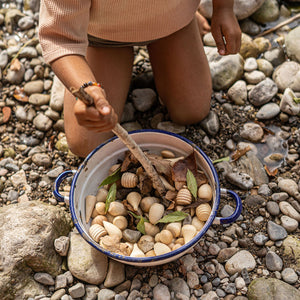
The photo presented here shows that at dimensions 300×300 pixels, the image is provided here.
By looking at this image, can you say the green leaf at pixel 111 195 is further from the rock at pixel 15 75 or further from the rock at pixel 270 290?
the rock at pixel 15 75

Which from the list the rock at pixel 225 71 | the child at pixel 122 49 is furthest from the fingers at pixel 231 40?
the rock at pixel 225 71

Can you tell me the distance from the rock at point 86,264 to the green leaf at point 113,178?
0.68 feet

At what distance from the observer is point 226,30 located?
128 cm

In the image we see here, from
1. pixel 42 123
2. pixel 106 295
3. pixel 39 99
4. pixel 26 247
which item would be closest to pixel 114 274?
pixel 106 295

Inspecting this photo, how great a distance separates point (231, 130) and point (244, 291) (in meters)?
0.61

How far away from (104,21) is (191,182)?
55cm

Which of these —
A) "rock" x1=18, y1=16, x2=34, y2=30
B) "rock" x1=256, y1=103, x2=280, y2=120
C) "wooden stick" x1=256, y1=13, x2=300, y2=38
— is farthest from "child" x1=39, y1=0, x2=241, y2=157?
"rock" x1=18, y1=16, x2=34, y2=30

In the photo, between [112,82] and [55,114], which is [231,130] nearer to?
[112,82]

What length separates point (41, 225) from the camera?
117cm

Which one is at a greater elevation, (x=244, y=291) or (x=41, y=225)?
(x=41, y=225)

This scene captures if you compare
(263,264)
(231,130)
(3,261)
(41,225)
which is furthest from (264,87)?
(3,261)

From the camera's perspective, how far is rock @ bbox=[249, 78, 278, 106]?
150 cm

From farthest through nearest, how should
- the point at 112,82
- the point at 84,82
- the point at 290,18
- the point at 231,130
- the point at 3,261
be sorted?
the point at 290,18 < the point at 231,130 < the point at 112,82 < the point at 3,261 < the point at 84,82

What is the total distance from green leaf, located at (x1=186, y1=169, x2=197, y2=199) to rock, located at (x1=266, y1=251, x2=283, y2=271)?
306 mm
